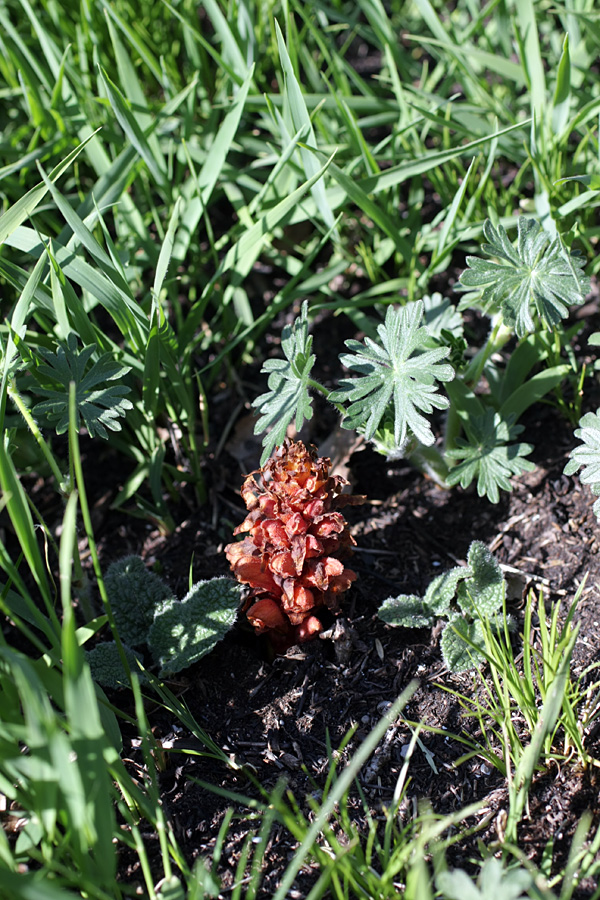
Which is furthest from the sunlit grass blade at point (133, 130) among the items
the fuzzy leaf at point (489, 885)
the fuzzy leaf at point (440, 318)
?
the fuzzy leaf at point (489, 885)

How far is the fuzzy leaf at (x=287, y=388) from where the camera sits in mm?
1564

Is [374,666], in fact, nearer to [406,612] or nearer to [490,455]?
[406,612]

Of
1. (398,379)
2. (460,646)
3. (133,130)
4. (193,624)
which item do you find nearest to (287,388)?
(398,379)

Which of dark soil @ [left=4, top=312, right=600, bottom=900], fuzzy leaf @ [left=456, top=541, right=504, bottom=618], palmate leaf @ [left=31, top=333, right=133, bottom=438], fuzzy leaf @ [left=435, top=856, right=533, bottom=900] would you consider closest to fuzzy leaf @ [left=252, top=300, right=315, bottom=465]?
palmate leaf @ [left=31, top=333, right=133, bottom=438]

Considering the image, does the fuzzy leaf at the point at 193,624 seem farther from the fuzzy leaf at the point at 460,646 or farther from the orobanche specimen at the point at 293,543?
the fuzzy leaf at the point at 460,646

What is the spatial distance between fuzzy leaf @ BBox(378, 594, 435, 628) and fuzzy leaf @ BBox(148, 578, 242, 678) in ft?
1.13

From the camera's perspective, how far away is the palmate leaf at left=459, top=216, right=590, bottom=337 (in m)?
1.60

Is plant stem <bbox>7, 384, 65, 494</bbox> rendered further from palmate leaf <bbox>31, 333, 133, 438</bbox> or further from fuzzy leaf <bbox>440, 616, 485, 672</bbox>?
fuzzy leaf <bbox>440, 616, 485, 672</bbox>

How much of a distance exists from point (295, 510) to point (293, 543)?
0.07 m

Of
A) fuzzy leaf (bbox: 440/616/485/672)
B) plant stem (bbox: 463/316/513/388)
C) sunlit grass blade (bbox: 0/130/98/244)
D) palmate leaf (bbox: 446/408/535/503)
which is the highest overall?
sunlit grass blade (bbox: 0/130/98/244)

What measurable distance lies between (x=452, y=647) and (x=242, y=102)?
1475mm

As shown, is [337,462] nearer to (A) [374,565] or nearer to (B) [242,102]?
(A) [374,565]

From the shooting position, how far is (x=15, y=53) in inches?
83.7

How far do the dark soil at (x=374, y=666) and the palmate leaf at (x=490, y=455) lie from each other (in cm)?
20
